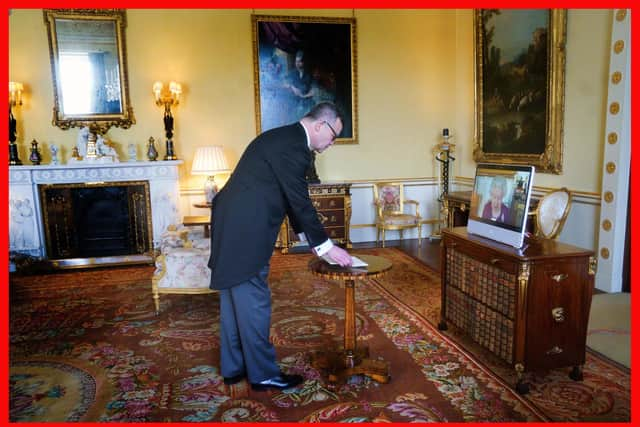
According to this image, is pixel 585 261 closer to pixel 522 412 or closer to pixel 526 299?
pixel 526 299

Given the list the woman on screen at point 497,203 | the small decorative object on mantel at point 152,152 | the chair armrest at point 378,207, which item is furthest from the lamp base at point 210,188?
the woman on screen at point 497,203

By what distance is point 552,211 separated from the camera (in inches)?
186

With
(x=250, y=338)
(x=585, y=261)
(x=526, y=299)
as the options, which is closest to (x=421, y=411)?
(x=526, y=299)

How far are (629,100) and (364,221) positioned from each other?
4.12m

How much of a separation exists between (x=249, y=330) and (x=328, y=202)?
4178 mm

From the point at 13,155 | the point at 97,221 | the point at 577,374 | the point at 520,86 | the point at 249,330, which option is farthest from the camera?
the point at 97,221

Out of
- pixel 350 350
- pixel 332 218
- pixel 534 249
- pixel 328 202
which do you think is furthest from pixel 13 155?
pixel 534 249

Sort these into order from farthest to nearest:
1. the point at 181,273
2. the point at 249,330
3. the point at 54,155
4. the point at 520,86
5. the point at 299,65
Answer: the point at 299,65 < the point at 54,155 < the point at 520,86 < the point at 181,273 < the point at 249,330

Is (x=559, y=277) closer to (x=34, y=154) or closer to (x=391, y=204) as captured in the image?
(x=391, y=204)

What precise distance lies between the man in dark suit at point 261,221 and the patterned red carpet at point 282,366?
1.23 ft

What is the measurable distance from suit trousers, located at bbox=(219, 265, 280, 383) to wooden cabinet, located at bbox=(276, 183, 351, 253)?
12.7 feet

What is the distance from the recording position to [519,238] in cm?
299

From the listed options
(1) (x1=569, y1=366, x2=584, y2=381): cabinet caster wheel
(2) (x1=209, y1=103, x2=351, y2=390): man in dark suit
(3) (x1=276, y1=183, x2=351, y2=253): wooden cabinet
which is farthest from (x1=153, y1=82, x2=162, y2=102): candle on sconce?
(1) (x1=569, y1=366, x2=584, y2=381): cabinet caster wheel

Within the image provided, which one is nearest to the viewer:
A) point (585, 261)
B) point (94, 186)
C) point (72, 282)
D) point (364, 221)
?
point (585, 261)
